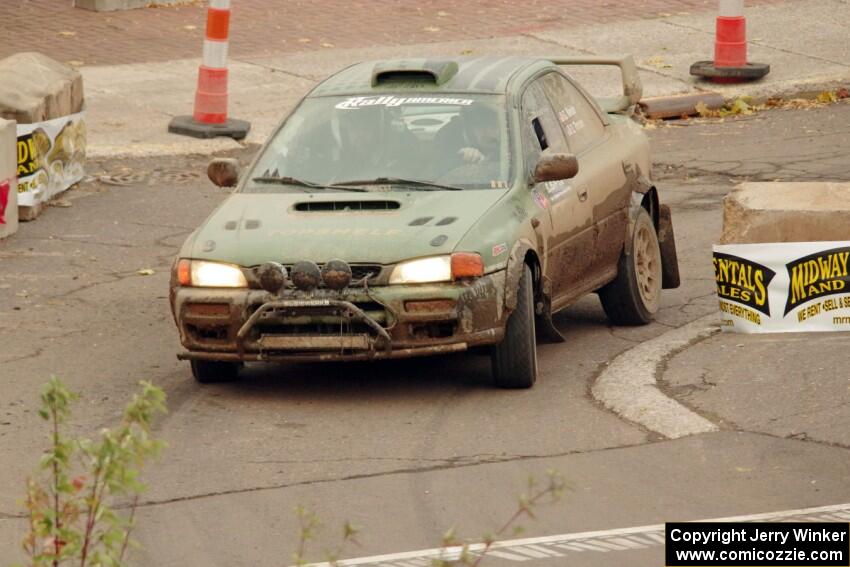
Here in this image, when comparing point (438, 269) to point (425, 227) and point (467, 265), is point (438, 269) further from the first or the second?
point (425, 227)

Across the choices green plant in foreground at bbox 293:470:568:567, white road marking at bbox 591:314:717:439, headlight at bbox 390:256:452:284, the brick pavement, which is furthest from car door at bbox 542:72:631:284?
the brick pavement

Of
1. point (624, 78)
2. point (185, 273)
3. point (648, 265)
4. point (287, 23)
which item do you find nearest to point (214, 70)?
point (624, 78)

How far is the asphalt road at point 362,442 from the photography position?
6.91 meters

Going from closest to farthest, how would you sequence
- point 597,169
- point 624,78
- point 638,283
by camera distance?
point 597,169 → point 638,283 → point 624,78

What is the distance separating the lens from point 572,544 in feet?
21.6

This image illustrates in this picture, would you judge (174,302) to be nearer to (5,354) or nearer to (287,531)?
(5,354)

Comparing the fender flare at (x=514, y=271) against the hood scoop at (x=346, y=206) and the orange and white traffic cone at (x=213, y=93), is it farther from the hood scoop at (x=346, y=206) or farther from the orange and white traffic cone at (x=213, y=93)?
the orange and white traffic cone at (x=213, y=93)

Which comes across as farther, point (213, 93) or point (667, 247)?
point (213, 93)

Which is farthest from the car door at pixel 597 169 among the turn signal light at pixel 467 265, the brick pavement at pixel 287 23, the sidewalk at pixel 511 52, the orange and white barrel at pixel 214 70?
the brick pavement at pixel 287 23

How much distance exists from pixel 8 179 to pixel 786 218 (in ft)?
17.6

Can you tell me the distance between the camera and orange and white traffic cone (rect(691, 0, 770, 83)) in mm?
18172

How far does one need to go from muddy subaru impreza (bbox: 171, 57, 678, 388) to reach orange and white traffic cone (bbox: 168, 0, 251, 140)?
17.2ft

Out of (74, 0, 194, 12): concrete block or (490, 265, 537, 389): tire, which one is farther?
(74, 0, 194, 12): concrete block

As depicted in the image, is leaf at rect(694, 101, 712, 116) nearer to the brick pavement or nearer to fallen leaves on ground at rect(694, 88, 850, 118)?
fallen leaves on ground at rect(694, 88, 850, 118)
